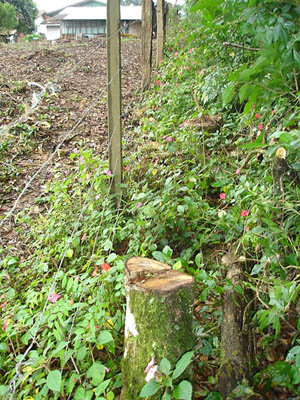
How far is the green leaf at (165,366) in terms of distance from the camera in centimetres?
139

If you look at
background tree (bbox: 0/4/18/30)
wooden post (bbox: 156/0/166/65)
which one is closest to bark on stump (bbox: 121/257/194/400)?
wooden post (bbox: 156/0/166/65)

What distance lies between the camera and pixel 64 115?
19.2 feet

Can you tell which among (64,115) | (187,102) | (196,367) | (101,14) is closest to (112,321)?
(196,367)

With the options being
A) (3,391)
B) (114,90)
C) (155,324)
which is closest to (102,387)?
(155,324)

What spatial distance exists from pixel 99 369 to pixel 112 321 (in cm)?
32

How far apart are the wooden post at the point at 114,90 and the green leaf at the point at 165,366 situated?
1.64 m

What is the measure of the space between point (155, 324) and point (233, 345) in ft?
1.38

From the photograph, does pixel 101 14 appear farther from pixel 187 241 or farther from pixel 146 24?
pixel 187 241

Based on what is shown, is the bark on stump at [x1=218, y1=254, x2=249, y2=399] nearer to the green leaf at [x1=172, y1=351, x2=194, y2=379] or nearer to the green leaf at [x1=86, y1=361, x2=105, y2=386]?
the green leaf at [x1=172, y1=351, x2=194, y2=379]

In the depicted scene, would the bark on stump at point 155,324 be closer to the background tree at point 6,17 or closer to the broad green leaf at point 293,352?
the broad green leaf at point 293,352

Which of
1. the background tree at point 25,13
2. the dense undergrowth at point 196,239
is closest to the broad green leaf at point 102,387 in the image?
the dense undergrowth at point 196,239

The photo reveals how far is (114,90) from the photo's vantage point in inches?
106

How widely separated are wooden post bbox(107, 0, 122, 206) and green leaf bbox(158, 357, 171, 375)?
1638mm

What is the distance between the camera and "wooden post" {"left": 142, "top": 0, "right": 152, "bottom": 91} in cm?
570
